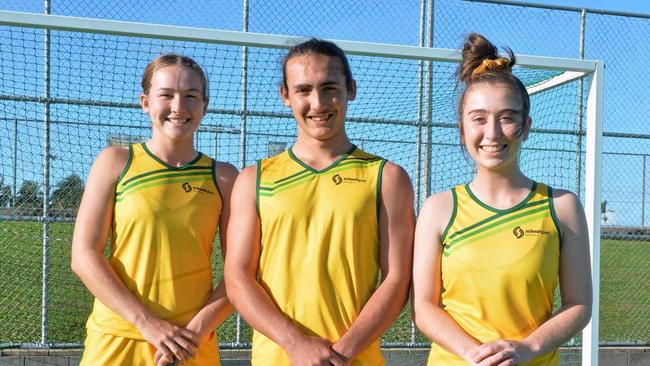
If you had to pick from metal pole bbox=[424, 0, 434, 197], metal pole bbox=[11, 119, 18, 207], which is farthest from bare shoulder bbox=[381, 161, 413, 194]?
metal pole bbox=[11, 119, 18, 207]

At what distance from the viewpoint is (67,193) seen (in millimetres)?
5906

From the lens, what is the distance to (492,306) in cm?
228

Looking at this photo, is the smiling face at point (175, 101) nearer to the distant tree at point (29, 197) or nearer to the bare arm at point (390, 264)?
the bare arm at point (390, 264)

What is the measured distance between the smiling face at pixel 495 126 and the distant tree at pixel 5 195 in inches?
188

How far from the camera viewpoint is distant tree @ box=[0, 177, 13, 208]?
5953 mm

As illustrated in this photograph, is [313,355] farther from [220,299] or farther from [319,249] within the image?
[220,299]

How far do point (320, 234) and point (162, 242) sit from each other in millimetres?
591

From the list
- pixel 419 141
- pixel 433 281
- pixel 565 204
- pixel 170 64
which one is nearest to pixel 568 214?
pixel 565 204

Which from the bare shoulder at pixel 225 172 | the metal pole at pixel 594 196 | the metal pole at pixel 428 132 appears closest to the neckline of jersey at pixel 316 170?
the bare shoulder at pixel 225 172

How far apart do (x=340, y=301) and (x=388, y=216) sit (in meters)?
0.33

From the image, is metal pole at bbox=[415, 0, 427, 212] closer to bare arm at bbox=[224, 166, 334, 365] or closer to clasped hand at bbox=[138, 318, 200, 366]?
bare arm at bbox=[224, 166, 334, 365]

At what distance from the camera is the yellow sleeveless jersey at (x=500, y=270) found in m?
2.28

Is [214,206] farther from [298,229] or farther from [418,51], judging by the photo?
[418,51]

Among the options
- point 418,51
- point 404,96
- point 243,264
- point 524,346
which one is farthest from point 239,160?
point 524,346
